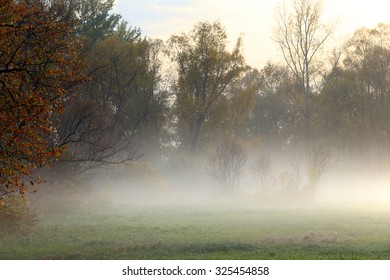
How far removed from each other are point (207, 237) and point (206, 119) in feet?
143

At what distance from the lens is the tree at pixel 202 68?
214 feet

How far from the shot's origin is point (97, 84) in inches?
2366

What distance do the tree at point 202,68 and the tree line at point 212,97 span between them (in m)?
0.11

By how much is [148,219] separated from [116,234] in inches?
304

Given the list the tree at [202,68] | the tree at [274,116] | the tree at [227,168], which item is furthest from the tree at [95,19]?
the tree at [274,116]

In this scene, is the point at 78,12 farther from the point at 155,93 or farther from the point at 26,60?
the point at 26,60

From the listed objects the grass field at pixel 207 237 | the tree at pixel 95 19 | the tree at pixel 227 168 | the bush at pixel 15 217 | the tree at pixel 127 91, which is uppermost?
the tree at pixel 95 19

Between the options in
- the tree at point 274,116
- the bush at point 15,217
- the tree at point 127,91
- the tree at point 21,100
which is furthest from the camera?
the tree at point 274,116

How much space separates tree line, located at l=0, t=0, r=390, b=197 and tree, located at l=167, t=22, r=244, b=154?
114 mm

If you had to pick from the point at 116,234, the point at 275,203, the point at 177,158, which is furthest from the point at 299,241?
the point at 177,158

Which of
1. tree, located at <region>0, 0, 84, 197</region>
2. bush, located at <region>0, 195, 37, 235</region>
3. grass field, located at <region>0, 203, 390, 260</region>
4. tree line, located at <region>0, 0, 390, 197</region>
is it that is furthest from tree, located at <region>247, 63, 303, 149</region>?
tree, located at <region>0, 0, 84, 197</region>

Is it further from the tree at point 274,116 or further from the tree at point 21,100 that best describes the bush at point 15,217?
the tree at point 274,116

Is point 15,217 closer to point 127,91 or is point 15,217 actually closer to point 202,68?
point 127,91

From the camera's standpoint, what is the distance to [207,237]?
81.8 ft
